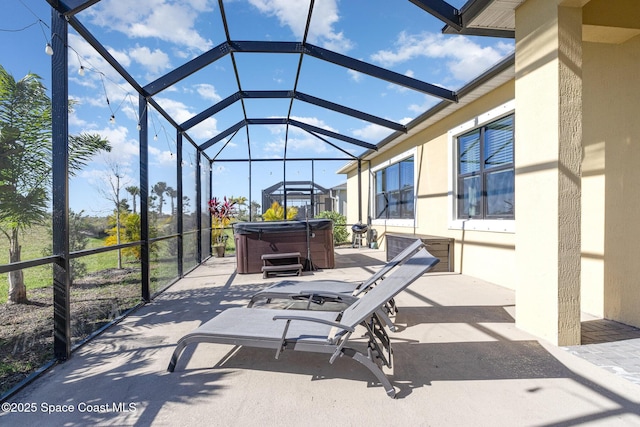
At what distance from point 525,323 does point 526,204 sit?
3.63ft

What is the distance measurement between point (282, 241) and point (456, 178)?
141 inches

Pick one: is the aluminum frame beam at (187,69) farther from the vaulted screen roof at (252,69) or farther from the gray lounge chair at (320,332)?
the gray lounge chair at (320,332)

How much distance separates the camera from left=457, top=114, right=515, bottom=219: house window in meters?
4.91

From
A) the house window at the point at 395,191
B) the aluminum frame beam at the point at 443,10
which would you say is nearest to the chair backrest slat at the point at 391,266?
the aluminum frame beam at the point at 443,10

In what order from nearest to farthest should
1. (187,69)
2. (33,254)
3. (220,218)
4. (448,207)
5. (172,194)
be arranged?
1. (33,254)
2. (187,69)
3. (172,194)
4. (448,207)
5. (220,218)

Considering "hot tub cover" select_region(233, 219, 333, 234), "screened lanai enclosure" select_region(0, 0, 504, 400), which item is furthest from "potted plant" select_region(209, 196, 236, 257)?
"hot tub cover" select_region(233, 219, 333, 234)

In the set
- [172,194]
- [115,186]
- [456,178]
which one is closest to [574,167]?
[456,178]

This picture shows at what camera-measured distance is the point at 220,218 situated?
1025 centimetres

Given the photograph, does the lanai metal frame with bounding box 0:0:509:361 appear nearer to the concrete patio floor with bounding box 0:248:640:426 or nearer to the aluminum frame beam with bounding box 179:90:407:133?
the aluminum frame beam with bounding box 179:90:407:133

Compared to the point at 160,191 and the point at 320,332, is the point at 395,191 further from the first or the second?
the point at 320,332

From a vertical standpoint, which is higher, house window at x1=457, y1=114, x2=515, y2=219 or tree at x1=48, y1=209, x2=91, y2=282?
house window at x1=457, y1=114, x2=515, y2=219

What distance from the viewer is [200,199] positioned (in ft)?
28.1

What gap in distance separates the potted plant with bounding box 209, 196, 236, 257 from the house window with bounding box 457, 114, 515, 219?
6.79 m

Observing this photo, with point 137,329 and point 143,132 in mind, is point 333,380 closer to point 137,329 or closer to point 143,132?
point 137,329
